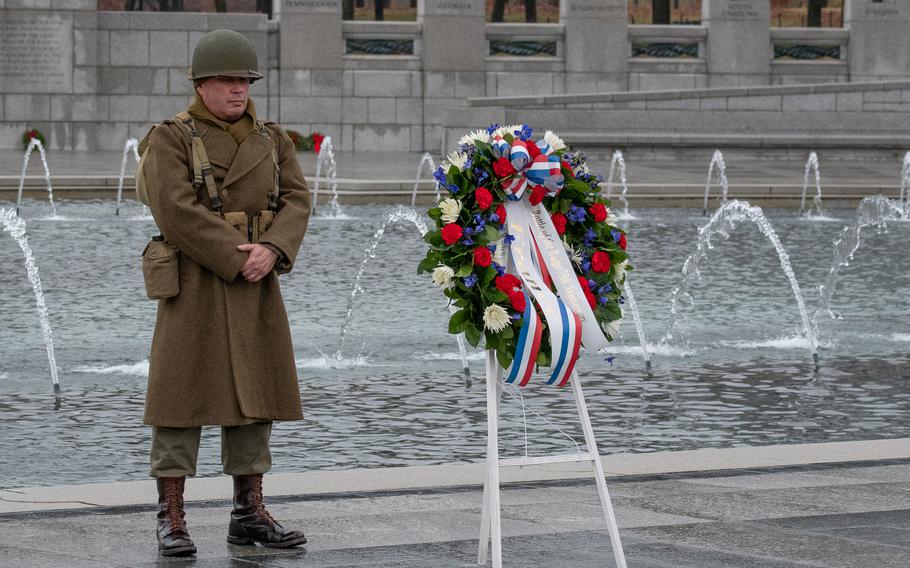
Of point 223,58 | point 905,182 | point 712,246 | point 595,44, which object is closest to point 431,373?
point 223,58

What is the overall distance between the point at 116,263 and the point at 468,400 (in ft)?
22.5

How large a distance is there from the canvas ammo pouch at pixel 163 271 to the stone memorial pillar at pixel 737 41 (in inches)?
1203

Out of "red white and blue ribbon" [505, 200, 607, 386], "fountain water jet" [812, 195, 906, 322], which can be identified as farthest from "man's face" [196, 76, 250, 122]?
"fountain water jet" [812, 195, 906, 322]

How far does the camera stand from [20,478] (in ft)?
24.3

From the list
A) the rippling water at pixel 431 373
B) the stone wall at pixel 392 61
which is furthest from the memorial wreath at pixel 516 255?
the stone wall at pixel 392 61

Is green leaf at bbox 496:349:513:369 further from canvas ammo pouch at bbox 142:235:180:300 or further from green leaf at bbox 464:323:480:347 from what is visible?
canvas ammo pouch at bbox 142:235:180:300

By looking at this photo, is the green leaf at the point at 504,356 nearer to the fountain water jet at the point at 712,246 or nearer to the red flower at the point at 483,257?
the red flower at the point at 483,257

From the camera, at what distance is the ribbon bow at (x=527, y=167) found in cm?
531

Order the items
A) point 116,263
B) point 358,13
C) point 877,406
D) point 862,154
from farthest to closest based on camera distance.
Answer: point 358,13
point 862,154
point 116,263
point 877,406

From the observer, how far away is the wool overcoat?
18.6 ft

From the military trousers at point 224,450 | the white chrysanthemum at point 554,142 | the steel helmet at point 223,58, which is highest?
the steel helmet at point 223,58

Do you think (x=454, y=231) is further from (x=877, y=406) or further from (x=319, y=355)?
(x=319, y=355)

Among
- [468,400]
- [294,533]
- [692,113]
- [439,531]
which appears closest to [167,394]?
[294,533]

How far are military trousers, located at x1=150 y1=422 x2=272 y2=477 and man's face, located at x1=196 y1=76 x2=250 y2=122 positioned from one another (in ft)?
3.67
